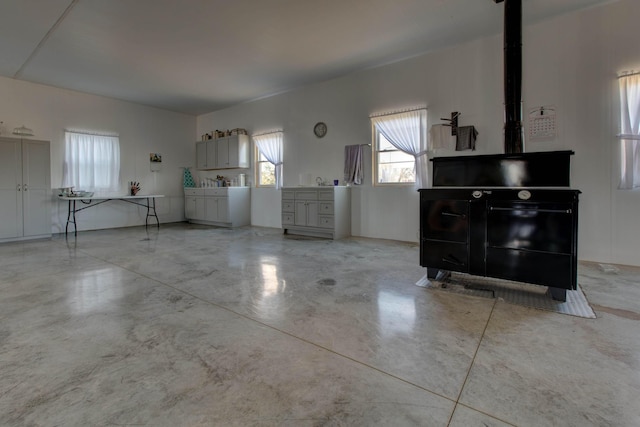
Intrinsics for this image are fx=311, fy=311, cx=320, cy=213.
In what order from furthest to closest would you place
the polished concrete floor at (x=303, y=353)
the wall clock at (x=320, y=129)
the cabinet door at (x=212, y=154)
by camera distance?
1. the cabinet door at (x=212, y=154)
2. the wall clock at (x=320, y=129)
3. the polished concrete floor at (x=303, y=353)

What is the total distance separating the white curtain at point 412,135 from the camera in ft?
16.5

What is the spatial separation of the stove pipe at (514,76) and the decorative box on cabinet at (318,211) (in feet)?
9.71

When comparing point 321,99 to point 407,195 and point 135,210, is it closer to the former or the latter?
point 407,195

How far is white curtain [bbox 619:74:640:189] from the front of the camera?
11.6 feet

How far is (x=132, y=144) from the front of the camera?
25.0 feet

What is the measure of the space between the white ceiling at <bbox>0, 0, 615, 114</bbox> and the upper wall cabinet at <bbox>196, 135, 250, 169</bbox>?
5.56 ft

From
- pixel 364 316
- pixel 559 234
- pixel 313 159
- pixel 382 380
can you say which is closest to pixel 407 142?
pixel 313 159

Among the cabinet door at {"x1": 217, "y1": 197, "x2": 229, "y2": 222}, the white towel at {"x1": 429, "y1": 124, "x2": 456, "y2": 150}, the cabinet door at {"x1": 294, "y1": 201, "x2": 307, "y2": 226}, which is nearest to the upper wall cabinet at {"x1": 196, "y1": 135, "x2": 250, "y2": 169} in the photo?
the cabinet door at {"x1": 217, "y1": 197, "x2": 229, "y2": 222}

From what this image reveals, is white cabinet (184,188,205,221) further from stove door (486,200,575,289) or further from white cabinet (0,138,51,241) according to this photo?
stove door (486,200,575,289)

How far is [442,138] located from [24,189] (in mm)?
7402

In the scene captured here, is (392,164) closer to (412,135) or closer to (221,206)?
(412,135)

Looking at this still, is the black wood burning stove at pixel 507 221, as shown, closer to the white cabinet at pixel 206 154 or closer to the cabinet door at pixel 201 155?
the white cabinet at pixel 206 154

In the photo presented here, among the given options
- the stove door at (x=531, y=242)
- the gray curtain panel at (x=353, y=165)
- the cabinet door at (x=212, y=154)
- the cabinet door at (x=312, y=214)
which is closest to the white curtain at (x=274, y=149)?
the cabinet door at (x=312, y=214)

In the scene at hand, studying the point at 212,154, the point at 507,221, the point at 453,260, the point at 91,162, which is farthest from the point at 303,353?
the point at 212,154
